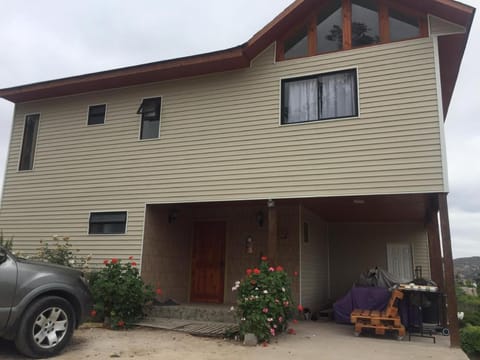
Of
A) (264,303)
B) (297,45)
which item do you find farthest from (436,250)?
(297,45)

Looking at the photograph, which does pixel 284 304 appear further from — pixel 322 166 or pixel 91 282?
pixel 91 282

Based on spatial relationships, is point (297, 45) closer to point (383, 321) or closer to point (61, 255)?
point (383, 321)

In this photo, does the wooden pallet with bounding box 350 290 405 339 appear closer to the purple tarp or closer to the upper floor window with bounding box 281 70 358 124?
the purple tarp

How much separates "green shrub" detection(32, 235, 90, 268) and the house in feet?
0.95

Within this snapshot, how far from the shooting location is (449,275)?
6875 millimetres

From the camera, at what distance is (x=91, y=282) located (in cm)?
870

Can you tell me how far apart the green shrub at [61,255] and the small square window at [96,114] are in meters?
3.02

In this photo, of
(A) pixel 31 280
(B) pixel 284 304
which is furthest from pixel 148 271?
(A) pixel 31 280

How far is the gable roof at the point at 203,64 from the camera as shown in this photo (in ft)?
24.9

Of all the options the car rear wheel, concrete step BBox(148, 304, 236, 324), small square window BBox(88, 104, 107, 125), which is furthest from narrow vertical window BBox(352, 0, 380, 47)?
the car rear wheel

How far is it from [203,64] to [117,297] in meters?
5.20

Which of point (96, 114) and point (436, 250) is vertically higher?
point (96, 114)

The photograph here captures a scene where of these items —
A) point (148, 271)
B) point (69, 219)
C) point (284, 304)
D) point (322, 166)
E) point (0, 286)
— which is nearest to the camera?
point (0, 286)

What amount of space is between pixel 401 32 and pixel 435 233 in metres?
4.29
